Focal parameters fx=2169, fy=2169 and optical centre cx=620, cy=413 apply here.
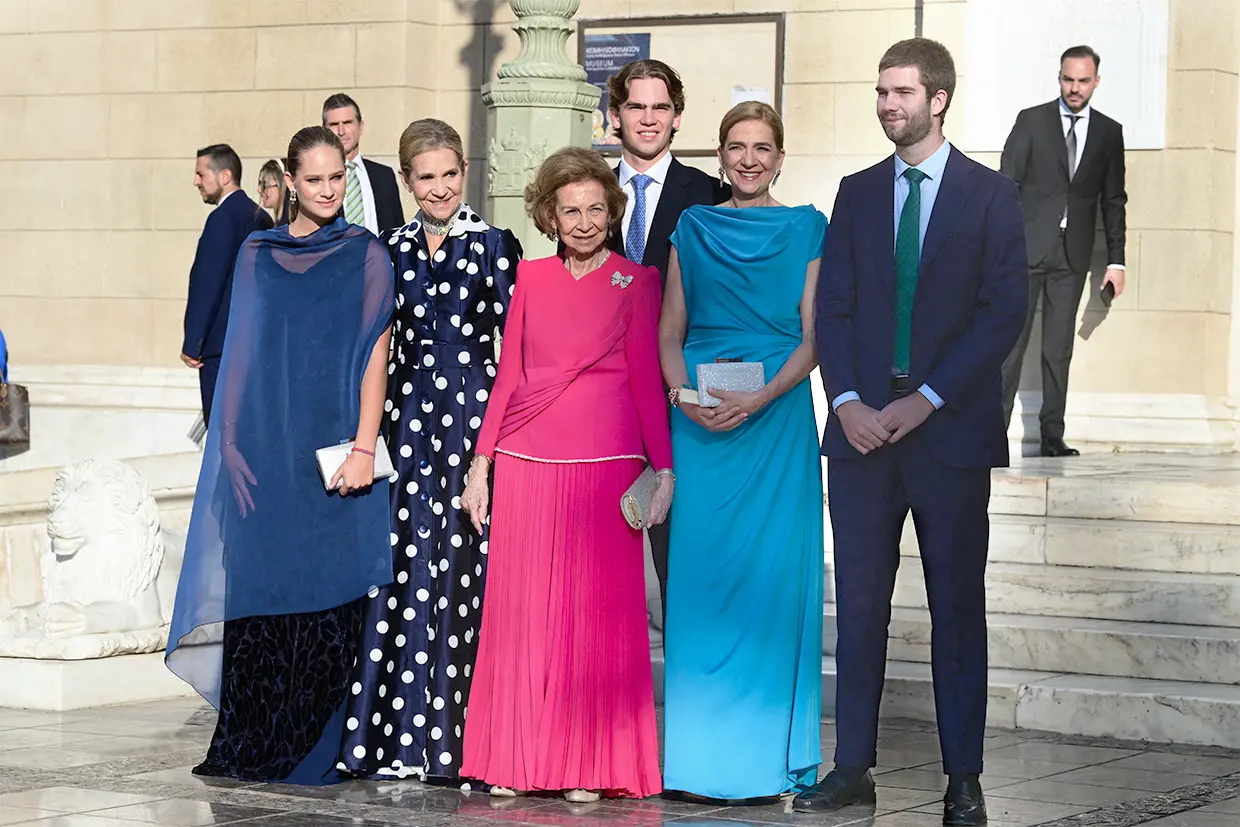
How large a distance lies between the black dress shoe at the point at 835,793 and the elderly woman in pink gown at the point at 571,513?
0.46 meters

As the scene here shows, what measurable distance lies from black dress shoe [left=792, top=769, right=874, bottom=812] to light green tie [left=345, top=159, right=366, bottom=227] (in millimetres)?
4334

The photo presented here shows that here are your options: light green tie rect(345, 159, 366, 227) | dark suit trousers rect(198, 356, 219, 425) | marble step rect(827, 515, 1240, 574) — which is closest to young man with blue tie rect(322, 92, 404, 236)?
light green tie rect(345, 159, 366, 227)

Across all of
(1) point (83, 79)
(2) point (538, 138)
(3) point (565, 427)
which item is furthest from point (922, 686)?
(1) point (83, 79)

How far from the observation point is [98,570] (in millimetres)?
8055

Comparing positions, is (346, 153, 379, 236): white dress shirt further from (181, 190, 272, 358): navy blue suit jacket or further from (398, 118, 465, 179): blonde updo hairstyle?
(398, 118, 465, 179): blonde updo hairstyle

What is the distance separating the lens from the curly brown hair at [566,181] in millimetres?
6219

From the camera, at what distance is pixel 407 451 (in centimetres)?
651

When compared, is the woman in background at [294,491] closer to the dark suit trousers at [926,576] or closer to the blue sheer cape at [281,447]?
the blue sheer cape at [281,447]

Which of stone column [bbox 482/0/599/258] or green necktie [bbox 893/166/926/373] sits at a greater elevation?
stone column [bbox 482/0/599/258]

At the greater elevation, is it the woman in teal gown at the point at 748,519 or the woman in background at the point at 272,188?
the woman in background at the point at 272,188

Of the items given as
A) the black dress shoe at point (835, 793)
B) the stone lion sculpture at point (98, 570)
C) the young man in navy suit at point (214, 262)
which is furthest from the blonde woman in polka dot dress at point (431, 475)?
the young man in navy suit at point (214, 262)

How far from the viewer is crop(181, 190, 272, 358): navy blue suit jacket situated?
395 inches

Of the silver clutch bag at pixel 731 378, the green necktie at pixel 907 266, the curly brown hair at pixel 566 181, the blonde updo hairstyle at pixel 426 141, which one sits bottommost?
the silver clutch bag at pixel 731 378

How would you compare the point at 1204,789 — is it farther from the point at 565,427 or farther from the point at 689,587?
the point at 565,427
